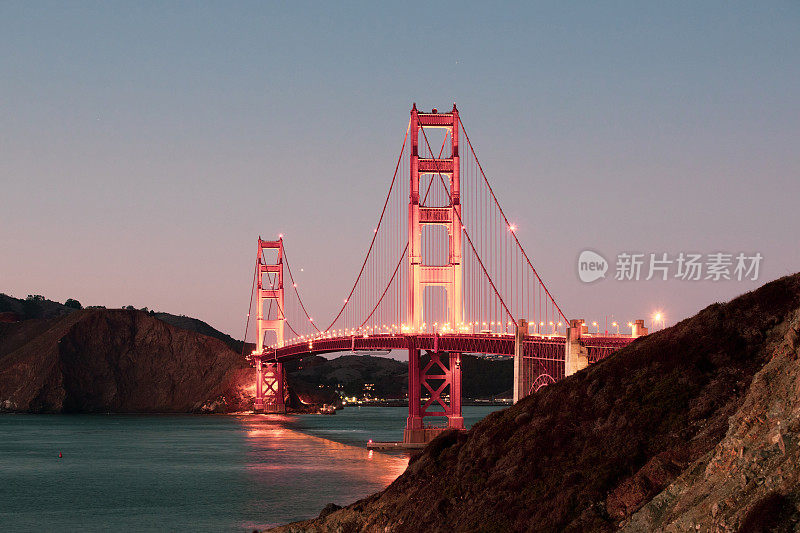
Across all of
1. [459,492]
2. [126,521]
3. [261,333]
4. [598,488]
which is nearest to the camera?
[598,488]

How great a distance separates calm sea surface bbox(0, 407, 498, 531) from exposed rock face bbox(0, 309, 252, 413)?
6396 centimetres

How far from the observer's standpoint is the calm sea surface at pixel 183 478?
50.2m

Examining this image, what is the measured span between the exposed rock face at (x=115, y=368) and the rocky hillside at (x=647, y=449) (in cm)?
15511

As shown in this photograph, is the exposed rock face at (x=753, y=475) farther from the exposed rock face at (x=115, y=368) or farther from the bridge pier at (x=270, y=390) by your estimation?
the exposed rock face at (x=115, y=368)

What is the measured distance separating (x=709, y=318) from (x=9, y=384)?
183m

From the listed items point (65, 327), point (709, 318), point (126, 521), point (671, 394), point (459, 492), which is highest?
point (65, 327)

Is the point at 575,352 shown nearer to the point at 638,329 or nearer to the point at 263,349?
the point at 638,329

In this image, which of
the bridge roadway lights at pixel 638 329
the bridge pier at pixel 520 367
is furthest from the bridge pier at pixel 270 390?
the bridge roadway lights at pixel 638 329

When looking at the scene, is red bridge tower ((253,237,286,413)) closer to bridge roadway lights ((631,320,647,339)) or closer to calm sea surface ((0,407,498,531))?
calm sea surface ((0,407,498,531))

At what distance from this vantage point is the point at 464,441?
107 ft

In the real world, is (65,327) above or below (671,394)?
above

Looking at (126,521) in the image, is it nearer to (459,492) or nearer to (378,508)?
(378,508)

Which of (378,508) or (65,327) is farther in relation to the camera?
(65,327)

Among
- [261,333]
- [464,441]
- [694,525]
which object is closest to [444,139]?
[464,441]
